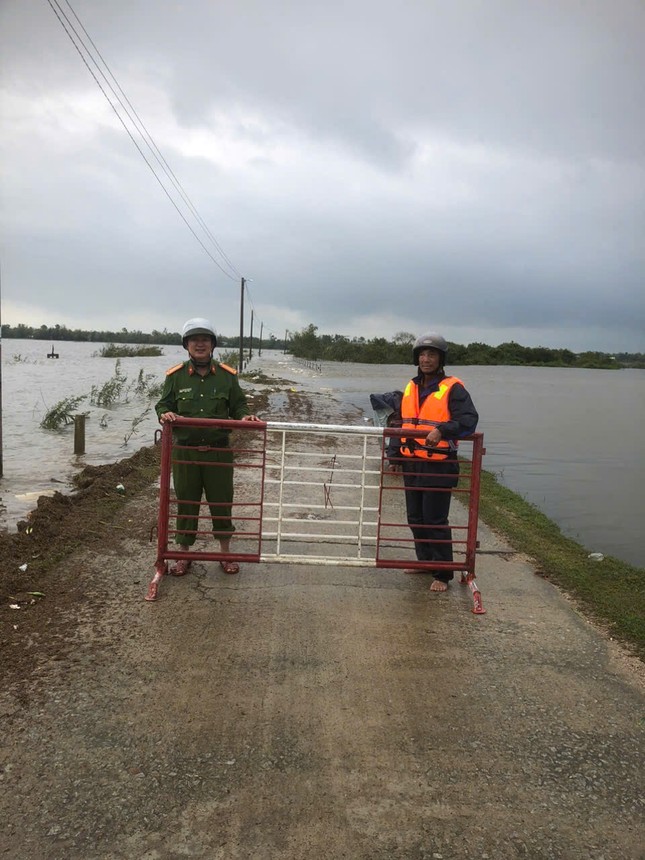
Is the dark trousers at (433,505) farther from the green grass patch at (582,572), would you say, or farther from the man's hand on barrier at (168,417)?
the man's hand on barrier at (168,417)

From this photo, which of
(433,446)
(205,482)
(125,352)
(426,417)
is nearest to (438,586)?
(433,446)

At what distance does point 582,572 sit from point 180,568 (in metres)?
3.77

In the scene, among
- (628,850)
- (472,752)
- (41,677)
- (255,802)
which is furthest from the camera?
(41,677)

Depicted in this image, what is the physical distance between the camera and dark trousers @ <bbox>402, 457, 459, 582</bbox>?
5.14 meters

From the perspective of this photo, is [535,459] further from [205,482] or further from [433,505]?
[205,482]

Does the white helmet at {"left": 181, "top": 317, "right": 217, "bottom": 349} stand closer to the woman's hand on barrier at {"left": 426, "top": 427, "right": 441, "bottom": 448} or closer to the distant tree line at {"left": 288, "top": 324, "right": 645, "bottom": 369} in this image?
the woman's hand on barrier at {"left": 426, "top": 427, "right": 441, "bottom": 448}

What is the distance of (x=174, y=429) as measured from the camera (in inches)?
196

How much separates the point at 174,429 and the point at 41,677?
211 cm

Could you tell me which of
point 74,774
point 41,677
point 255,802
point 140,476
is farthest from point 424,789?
point 140,476

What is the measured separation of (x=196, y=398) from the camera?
5.04m

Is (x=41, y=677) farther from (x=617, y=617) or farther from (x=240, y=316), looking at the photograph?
(x=240, y=316)

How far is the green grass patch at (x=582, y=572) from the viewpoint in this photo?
15.3ft

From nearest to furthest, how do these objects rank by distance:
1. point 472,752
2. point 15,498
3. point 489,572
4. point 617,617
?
1. point 472,752
2. point 617,617
3. point 489,572
4. point 15,498

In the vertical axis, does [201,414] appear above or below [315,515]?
above
